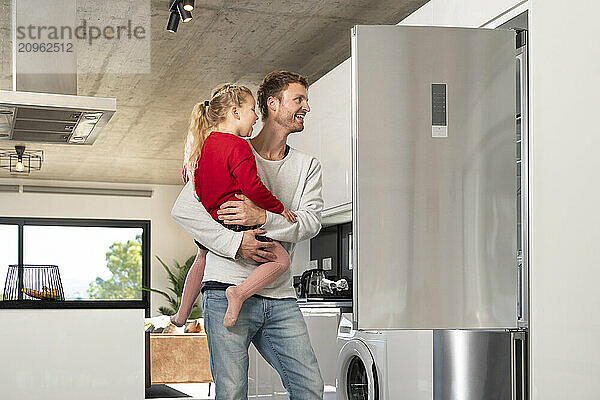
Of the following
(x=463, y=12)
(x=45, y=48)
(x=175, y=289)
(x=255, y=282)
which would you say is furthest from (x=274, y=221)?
(x=175, y=289)

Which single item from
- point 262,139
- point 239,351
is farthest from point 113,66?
point 239,351

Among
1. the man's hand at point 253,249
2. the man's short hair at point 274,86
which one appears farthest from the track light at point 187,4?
the man's hand at point 253,249

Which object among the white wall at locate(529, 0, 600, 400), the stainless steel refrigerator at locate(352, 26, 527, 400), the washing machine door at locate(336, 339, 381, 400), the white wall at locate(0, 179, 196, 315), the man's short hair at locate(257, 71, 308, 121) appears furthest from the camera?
the white wall at locate(0, 179, 196, 315)

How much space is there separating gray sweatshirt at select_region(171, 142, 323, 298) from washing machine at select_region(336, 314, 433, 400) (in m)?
1.25

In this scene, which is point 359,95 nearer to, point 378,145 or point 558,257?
point 378,145

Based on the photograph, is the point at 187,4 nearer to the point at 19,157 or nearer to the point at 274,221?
the point at 274,221

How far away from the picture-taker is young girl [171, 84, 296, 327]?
203 cm

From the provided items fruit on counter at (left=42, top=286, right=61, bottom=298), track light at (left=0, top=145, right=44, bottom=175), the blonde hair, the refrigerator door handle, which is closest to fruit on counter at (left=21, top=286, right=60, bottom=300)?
fruit on counter at (left=42, top=286, right=61, bottom=298)

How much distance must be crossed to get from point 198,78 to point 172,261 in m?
5.13

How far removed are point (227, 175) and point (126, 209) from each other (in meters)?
8.41

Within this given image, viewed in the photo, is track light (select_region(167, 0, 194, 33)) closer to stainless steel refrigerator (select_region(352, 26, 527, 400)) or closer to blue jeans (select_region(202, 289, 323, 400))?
stainless steel refrigerator (select_region(352, 26, 527, 400))

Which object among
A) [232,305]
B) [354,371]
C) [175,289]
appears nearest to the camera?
[232,305]

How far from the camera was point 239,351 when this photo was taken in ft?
6.60

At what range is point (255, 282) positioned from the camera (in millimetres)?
2008
